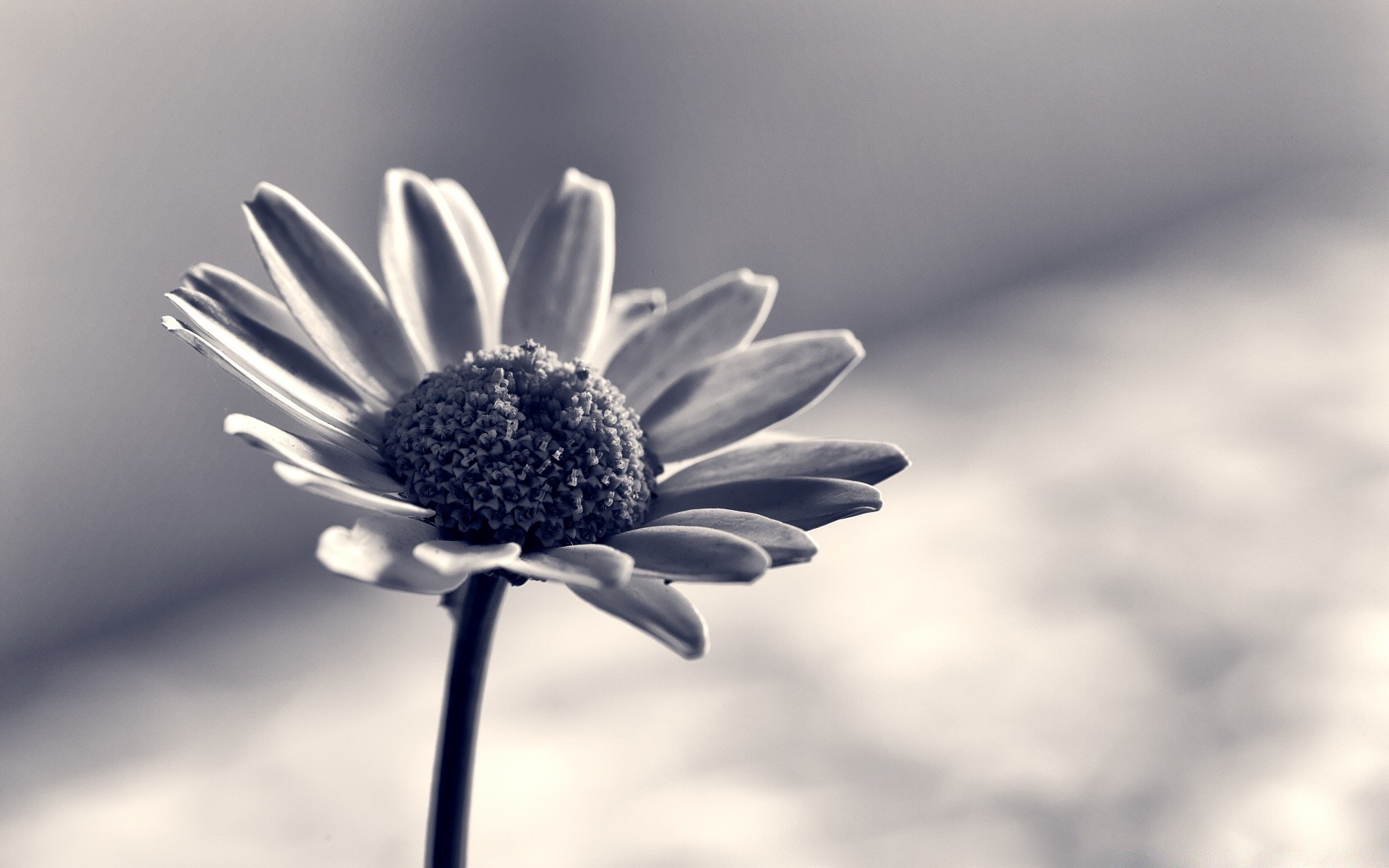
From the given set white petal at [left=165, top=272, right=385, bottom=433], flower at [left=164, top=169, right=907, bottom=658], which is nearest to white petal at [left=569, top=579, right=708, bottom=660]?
flower at [left=164, top=169, right=907, bottom=658]

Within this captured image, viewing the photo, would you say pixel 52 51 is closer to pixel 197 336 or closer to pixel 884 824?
pixel 197 336

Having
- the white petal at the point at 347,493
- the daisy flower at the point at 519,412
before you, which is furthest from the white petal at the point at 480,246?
A: the white petal at the point at 347,493

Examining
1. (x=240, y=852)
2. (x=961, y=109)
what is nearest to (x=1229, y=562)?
(x=961, y=109)

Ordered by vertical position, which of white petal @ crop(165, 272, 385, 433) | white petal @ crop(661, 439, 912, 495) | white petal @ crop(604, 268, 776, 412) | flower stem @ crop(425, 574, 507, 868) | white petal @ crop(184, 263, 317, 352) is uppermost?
white petal @ crop(604, 268, 776, 412)

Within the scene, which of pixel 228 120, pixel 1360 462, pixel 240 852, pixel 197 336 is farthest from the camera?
pixel 1360 462

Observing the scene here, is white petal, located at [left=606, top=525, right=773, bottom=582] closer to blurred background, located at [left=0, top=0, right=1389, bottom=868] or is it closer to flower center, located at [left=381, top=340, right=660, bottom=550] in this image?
flower center, located at [left=381, top=340, right=660, bottom=550]

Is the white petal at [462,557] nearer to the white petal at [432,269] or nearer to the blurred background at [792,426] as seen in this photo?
the white petal at [432,269]
